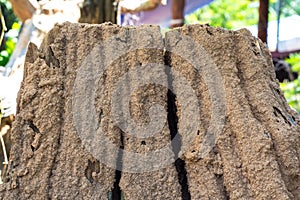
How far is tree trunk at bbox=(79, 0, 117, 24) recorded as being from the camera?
3.70 metres

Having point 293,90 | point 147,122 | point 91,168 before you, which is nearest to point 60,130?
point 91,168

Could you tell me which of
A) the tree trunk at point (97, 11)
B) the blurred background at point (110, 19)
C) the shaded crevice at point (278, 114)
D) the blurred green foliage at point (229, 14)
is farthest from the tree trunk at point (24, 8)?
the blurred green foliage at point (229, 14)

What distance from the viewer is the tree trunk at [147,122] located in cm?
143

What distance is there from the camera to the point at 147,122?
1.48 meters

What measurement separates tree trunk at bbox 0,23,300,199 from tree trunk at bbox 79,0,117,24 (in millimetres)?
2159

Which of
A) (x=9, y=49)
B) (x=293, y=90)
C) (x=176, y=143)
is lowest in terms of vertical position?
(x=176, y=143)

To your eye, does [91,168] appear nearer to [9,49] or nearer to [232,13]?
[9,49]

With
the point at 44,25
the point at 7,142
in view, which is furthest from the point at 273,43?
the point at 7,142

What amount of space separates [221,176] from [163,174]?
160mm

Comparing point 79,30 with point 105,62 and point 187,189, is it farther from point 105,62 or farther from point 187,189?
point 187,189

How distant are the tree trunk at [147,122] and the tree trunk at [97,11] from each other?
2159 millimetres

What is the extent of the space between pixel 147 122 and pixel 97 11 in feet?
7.80

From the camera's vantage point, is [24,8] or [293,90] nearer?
[24,8]

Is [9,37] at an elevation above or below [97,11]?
above
